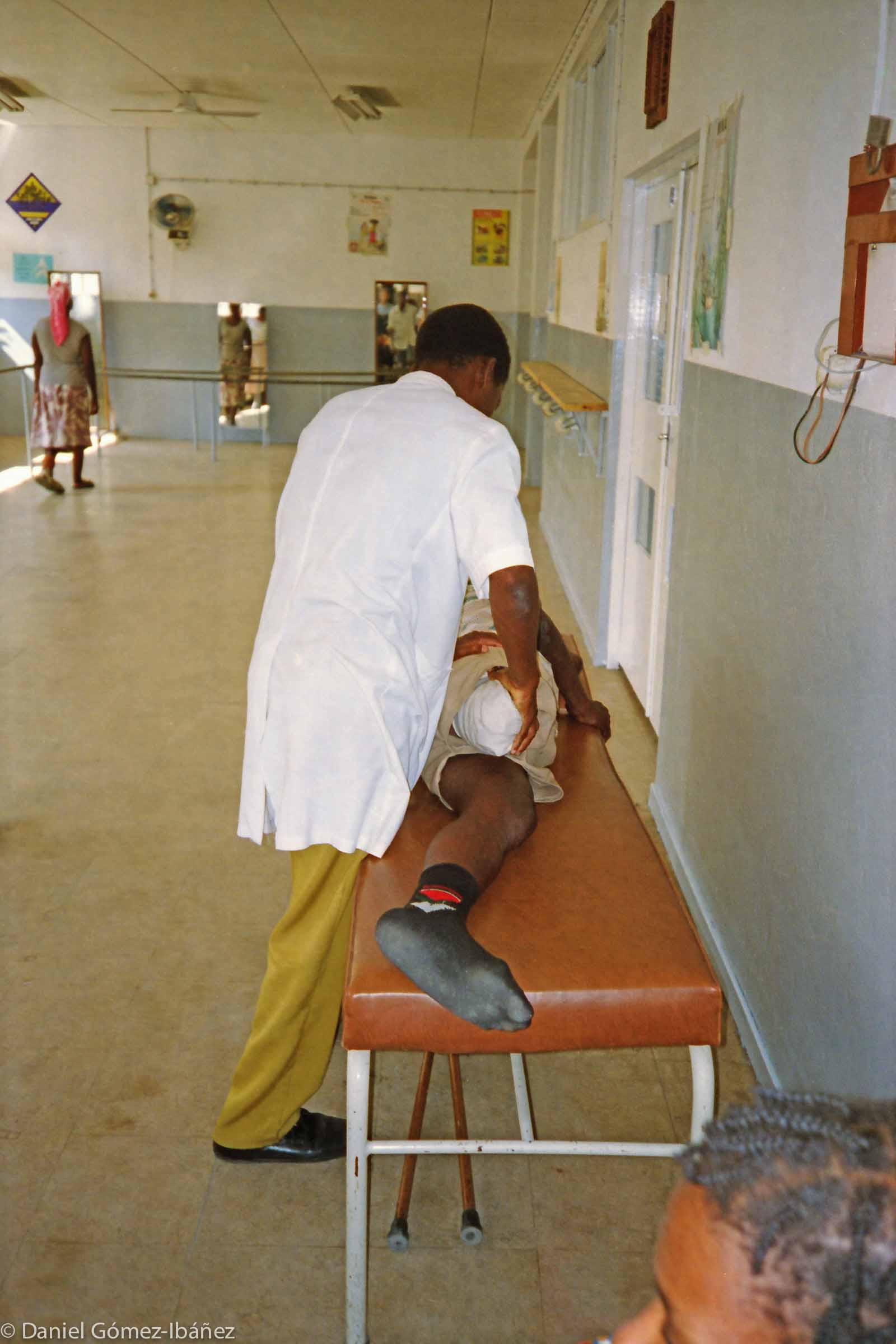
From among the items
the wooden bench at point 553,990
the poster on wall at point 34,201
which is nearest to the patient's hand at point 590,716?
the wooden bench at point 553,990

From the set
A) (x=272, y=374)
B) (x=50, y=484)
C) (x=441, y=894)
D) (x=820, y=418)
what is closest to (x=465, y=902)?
(x=441, y=894)

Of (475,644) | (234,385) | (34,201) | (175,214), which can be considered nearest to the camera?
(475,644)

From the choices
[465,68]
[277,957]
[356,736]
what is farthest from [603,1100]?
[465,68]

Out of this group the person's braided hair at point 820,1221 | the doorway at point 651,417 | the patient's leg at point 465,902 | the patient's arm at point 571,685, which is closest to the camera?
the person's braided hair at point 820,1221

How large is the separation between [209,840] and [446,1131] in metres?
1.44

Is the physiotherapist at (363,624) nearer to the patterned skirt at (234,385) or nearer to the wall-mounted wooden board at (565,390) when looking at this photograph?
the wall-mounted wooden board at (565,390)

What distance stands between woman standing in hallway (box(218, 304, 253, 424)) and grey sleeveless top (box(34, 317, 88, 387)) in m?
3.17

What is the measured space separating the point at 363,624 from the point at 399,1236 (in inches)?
41.2

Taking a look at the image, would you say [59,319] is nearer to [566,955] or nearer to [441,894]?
[441,894]

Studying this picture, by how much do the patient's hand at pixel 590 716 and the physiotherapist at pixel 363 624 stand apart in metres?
0.52

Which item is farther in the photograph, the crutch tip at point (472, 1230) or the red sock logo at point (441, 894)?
the crutch tip at point (472, 1230)

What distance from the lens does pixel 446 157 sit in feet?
39.1

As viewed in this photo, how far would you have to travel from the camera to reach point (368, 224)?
12.1 meters

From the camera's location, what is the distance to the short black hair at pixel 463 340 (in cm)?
209
